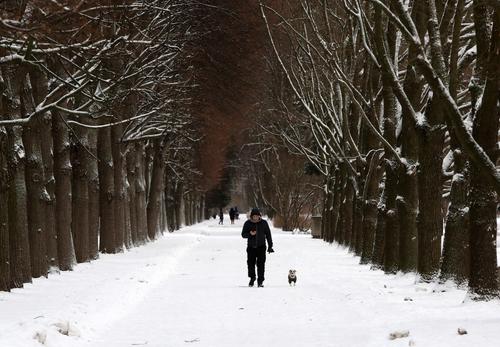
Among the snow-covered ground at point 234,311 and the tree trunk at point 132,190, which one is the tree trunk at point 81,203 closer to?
the snow-covered ground at point 234,311

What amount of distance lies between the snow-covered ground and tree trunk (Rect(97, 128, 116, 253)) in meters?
7.68

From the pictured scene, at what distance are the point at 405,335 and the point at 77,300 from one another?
607 centimetres

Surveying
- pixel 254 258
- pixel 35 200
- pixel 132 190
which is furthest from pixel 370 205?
pixel 132 190

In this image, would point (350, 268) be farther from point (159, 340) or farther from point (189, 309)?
point (159, 340)

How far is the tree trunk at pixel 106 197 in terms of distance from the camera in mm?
29797

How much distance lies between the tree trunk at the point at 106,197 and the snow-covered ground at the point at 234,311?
768 cm

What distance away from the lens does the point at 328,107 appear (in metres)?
31.1

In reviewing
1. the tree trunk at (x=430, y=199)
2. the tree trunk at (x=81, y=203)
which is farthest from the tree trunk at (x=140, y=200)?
the tree trunk at (x=430, y=199)

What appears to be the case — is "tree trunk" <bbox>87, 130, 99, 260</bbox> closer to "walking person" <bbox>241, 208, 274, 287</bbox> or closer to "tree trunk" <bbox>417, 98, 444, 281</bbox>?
"walking person" <bbox>241, 208, 274, 287</bbox>

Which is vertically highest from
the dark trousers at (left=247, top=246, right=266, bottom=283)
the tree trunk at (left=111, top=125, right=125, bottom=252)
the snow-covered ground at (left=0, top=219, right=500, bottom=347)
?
the tree trunk at (left=111, top=125, right=125, bottom=252)

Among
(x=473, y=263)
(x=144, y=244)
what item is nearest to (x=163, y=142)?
(x=144, y=244)

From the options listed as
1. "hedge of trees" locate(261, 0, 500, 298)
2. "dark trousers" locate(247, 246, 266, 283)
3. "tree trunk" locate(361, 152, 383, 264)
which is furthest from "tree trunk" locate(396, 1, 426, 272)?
"tree trunk" locate(361, 152, 383, 264)

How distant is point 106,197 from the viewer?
29844 mm

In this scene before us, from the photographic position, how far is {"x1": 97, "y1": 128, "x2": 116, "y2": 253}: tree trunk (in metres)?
29.8
